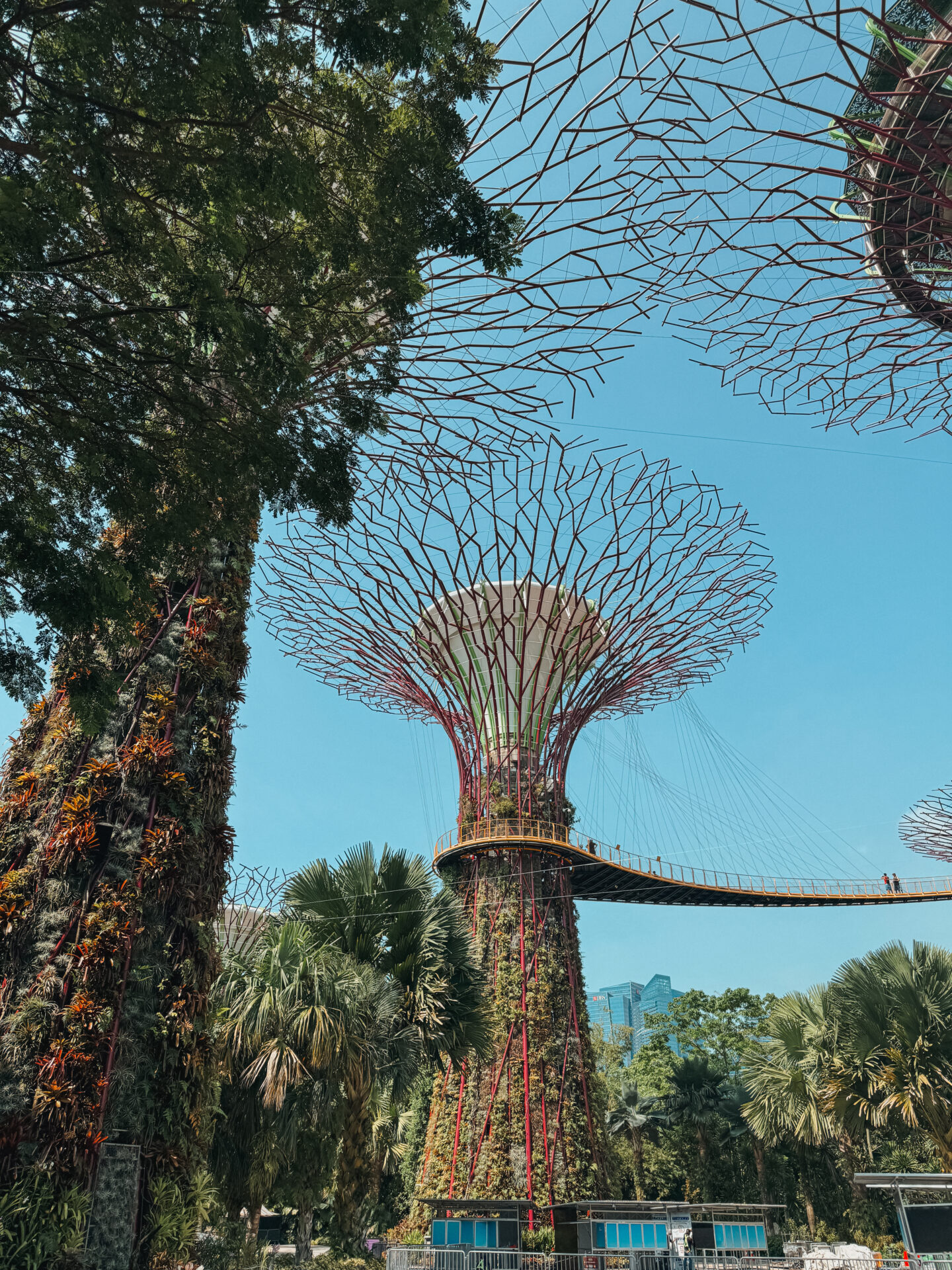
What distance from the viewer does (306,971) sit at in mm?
13039

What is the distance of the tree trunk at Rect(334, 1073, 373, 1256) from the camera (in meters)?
13.0

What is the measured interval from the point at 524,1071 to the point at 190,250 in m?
24.3

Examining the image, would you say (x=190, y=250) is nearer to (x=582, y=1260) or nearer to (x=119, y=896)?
(x=119, y=896)

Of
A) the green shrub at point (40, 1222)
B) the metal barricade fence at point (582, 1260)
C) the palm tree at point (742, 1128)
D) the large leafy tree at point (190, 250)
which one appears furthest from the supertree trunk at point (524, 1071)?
the large leafy tree at point (190, 250)

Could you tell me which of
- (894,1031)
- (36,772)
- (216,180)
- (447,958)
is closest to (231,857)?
(36,772)

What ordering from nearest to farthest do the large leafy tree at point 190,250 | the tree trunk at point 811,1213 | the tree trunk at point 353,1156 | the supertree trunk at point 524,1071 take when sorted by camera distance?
the large leafy tree at point 190,250
the tree trunk at point 353,1156
the supertree trunk at point 524,1071
the tree trunk at point 811,1213

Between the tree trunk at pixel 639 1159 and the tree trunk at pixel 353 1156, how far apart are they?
25456mm

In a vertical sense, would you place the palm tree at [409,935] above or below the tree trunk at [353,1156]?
above

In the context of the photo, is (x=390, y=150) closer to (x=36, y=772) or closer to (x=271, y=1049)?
(x=36, y=772)

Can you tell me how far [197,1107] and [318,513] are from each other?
5.29 metres

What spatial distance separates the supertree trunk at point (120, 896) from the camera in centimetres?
741

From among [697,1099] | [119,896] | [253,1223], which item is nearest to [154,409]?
[119,896]

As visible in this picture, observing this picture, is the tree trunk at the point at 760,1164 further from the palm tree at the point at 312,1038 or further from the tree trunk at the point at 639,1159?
the palm tree at the point at 312,1038

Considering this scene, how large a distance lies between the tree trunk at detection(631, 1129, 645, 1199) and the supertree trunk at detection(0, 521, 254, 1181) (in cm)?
3235
